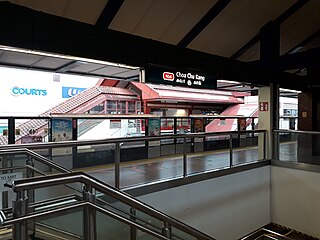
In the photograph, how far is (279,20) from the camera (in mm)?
6062

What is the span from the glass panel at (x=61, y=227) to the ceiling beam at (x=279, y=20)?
17.5ft

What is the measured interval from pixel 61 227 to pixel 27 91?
37.7 ft

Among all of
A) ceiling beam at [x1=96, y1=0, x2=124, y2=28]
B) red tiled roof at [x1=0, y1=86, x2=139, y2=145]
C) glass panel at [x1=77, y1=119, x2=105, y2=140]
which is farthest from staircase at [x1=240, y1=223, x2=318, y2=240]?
red tiled roof at [x1=0, y1=86, x2=139, y2=145]

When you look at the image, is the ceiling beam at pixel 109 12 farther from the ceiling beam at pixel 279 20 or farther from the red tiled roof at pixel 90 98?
the red tiled roof at pixel 90 98

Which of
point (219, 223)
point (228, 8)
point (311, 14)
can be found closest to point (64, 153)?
point (219, 223)

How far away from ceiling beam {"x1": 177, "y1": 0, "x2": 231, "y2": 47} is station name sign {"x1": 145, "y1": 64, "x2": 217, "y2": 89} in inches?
38.6

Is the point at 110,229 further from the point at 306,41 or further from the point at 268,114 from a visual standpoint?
the point at 306,41

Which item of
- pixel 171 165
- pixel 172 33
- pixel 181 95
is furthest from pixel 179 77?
pixel 181 95

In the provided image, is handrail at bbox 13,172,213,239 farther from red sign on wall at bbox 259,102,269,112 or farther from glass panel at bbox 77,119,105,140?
red sign on wall at bbox 259,102,269,112

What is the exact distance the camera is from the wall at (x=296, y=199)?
5.92 meters

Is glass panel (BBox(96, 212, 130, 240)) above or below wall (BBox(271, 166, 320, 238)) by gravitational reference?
above

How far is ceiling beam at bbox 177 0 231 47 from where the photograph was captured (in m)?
5.05

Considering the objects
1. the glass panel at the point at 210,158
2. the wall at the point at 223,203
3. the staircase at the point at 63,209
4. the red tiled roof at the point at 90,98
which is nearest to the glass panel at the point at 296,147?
the wall at the point at 223,203

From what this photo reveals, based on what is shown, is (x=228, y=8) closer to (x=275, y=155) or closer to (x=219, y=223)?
(x=275, y=155)
